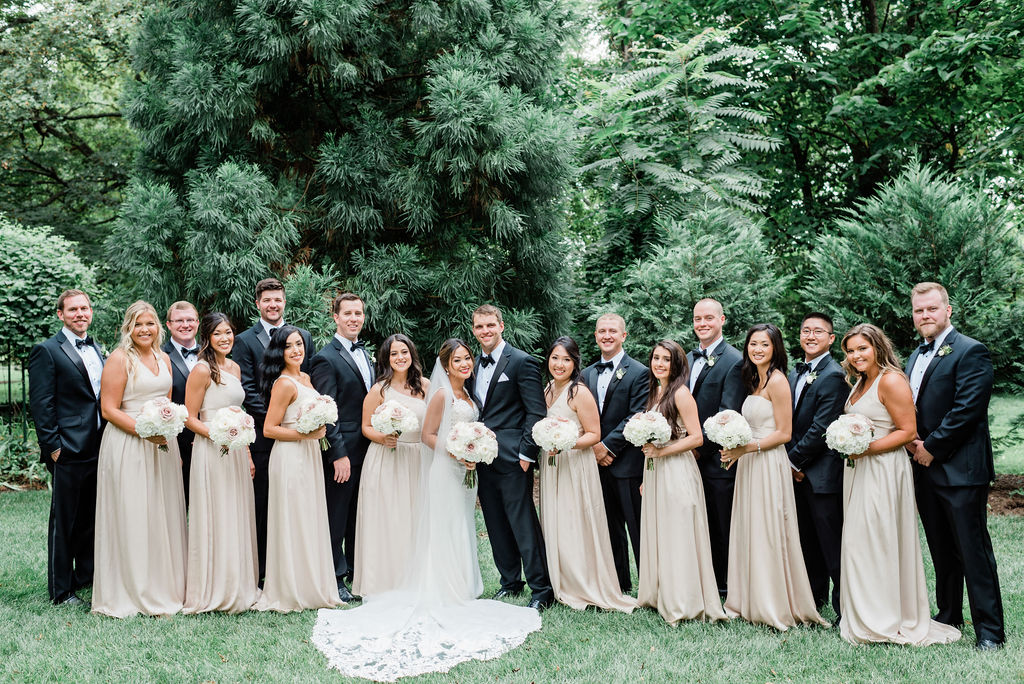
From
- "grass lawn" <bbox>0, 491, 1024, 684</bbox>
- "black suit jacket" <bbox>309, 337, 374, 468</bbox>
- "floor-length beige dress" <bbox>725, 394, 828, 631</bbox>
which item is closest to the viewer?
"grass lawn" <bbox>0, 491, 1024, 684</bbox>

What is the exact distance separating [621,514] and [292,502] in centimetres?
258

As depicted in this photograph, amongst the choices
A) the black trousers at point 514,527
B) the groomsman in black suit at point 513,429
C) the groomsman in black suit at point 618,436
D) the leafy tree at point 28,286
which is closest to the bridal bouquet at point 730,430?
the groomsman in black suit at point 618,436

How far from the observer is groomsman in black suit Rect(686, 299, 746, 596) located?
620 cm

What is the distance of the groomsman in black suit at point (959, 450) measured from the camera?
5168 millimetres

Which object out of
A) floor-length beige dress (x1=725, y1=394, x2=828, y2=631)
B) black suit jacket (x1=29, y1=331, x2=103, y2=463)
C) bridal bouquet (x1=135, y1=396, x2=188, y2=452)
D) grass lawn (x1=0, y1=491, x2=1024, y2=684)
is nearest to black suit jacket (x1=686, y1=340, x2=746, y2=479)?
floor-length beige dress (x1=725, y1=394, x2=828, y2=631)

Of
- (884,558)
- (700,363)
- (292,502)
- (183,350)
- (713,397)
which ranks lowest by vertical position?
(884,558)

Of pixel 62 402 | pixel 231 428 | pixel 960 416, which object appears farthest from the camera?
pixel 62 402

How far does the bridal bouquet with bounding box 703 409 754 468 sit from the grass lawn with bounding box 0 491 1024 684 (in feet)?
4.24

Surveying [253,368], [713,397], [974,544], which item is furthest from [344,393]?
[974,544]

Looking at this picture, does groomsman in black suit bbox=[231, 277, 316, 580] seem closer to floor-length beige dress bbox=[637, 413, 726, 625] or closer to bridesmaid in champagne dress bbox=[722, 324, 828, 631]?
floor-length beige dress bbox=[637, 413, 726, 625]

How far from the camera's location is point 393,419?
19.9 feet

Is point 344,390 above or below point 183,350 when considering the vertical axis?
below

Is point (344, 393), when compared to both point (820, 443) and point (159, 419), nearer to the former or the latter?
point (159, 419)

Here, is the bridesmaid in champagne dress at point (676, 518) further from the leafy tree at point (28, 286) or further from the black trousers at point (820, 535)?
the leafy tree at point (28, 286)
